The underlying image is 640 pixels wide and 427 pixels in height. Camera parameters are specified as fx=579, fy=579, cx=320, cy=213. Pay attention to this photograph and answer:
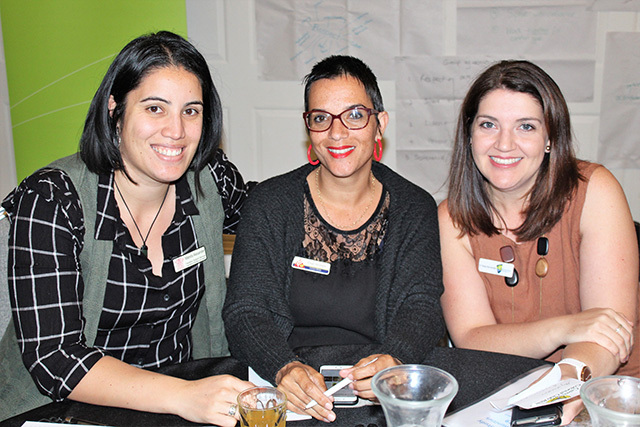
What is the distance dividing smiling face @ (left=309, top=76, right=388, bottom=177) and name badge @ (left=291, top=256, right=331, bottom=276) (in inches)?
12.4

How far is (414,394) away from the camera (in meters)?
1.04

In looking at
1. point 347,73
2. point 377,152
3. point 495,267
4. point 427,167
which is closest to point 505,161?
point 495,267

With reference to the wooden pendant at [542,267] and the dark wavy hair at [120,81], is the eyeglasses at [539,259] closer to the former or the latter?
the wooden pendant at [542,267]

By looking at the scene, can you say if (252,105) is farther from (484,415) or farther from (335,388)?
(484,415)

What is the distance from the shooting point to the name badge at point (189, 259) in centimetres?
190

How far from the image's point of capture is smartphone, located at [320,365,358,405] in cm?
136

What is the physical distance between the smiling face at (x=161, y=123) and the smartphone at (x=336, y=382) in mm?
776

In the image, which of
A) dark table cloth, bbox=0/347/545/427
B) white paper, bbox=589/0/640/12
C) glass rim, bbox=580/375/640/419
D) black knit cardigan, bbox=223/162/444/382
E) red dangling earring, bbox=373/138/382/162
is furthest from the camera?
white paper, bbox=589/0/640/12

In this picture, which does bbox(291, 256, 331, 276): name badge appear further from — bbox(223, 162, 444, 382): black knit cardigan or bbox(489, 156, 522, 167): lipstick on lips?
bbox(489, 156, 522, 167): lipstick on lips

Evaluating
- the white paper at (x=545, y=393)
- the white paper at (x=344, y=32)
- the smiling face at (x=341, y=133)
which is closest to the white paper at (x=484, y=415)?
the white paper at (x=545, y=393)

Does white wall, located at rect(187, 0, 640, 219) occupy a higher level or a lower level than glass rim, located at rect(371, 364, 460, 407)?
higher

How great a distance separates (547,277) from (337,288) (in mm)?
730

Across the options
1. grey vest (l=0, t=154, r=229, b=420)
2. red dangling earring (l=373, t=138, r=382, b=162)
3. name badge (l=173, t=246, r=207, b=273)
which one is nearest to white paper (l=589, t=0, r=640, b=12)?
red dangling earring (l=373, t=138, r=382, b=162)

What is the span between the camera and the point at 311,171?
2.20m
